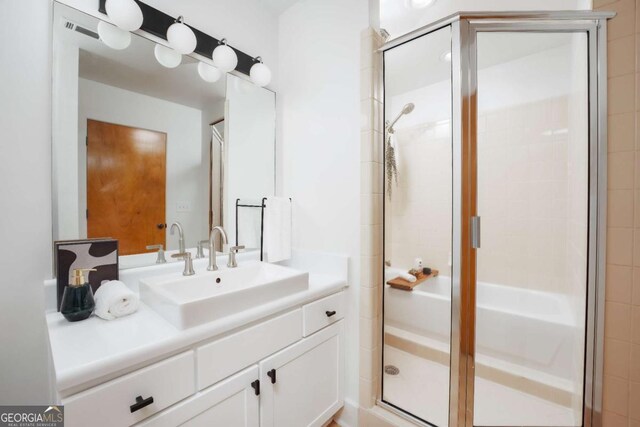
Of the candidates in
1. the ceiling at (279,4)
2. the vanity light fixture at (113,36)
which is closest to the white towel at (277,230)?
the vanity light fixture at (113,36)

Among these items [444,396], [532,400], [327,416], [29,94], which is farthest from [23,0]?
[532,400]

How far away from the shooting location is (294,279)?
3.85ft

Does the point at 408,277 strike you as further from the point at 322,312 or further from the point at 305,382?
the point at 305,382

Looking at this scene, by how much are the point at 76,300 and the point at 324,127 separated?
1.35 m

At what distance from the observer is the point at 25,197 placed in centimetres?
92

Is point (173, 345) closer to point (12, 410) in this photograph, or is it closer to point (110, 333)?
point (110, 333)

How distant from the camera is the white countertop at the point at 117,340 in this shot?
618mm

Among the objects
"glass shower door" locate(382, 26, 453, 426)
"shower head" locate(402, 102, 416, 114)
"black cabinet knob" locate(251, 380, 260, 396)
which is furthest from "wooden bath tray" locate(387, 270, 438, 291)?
"shower head" locate(402, 102, 416, 114)

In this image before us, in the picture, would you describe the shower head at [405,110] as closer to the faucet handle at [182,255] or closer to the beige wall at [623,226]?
the beige wall at [623,226]

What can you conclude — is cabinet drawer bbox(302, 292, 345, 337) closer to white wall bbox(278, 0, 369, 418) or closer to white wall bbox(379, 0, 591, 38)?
white wall bbox(278, 0, 369, 418)

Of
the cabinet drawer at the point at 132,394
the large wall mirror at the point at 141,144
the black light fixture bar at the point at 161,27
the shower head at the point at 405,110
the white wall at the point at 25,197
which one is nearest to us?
the cabinet drawer at the point at 132,394

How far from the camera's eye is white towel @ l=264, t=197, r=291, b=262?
155 centimetres

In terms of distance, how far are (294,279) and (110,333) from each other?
2.15 feet

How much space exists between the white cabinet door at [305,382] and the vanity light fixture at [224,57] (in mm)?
1495
